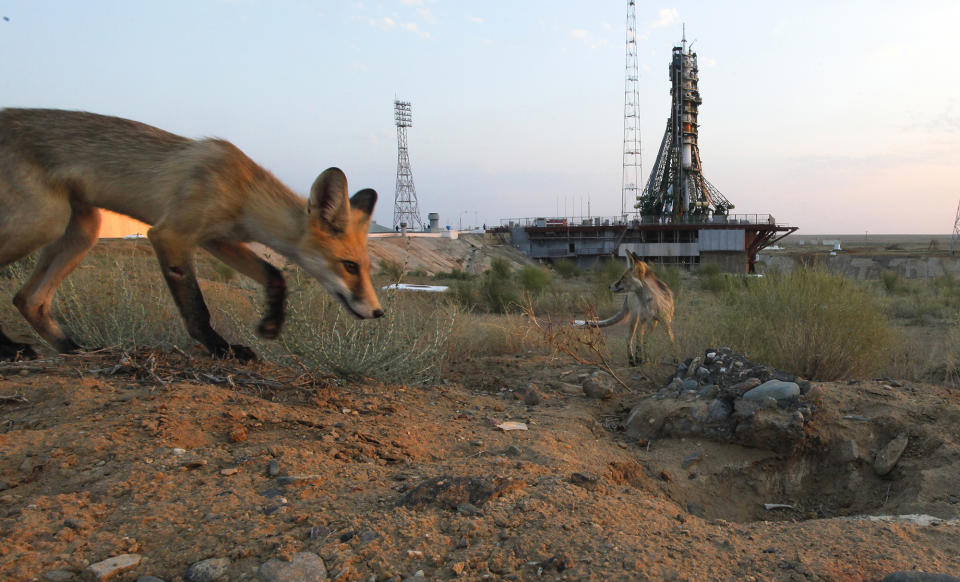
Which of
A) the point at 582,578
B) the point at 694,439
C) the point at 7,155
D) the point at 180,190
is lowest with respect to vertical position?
the point at 694,439

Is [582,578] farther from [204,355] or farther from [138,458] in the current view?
[204,355]

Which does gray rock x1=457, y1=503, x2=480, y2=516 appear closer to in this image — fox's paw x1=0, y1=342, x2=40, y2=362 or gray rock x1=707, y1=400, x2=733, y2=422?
gray rock x1=707, y1=400, x2=733, y2=422

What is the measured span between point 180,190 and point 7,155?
1299 mm

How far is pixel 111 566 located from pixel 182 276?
7.46 ft

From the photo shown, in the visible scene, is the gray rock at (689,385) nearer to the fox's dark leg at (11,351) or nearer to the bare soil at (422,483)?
the bare soil at (422,483)

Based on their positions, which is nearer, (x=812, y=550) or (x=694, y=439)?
(x=812, y=550)

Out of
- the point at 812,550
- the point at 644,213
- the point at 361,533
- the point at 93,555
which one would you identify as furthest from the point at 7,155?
the point at 644,213

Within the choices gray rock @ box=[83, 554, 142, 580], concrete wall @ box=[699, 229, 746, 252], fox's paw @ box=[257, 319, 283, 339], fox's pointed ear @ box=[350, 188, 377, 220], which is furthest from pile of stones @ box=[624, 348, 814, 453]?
concrete wall @ box=[699, 229, 746, 252]

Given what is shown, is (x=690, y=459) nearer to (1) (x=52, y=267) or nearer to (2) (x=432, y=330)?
(2) (x=432, y=330)

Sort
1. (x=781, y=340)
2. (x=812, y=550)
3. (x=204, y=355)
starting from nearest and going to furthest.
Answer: (x=812, y=550) < (x=204, y=355) < (x=781, y=340)

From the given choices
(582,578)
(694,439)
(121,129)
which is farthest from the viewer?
(694,439)

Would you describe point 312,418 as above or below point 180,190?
below

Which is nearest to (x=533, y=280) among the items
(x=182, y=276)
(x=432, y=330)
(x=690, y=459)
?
(x=432, y=330)

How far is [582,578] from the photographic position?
2.17 metres
